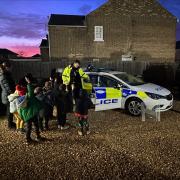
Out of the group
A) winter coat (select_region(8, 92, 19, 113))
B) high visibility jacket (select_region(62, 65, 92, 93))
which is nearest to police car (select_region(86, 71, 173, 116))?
high visibility jacket (select_region(62, 65, 92, 93))

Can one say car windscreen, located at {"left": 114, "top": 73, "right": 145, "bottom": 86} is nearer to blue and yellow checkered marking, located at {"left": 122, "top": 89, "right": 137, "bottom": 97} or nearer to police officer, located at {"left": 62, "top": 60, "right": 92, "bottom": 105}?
blue and yellow checkered marking, located at {"left": 122, "top": 89, "right": 137, "bottom": 97}

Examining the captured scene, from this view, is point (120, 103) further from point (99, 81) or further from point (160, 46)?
point (160, 46)

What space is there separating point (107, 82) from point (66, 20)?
17384 millimetres

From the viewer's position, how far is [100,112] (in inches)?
327

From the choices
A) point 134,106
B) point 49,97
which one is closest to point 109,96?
point 134,106

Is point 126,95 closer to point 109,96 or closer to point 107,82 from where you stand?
point 109,96

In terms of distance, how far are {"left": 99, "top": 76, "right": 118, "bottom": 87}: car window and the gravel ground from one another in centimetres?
175

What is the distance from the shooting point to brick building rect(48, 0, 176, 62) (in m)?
22.7

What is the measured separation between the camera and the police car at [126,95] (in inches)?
295

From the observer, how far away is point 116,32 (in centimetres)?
2345

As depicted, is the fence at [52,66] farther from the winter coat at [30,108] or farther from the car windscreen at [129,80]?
the winter coat at [30,108]

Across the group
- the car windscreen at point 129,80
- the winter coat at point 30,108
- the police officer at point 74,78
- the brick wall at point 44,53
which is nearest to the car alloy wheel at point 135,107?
the car windscreen at point 129,80

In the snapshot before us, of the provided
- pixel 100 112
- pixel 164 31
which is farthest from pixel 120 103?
pixel 164 31

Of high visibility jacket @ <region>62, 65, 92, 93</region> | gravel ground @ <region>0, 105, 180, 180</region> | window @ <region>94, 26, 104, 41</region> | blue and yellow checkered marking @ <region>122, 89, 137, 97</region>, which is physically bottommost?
gravel ground @ <region>0, 105, 180, 180</region>
